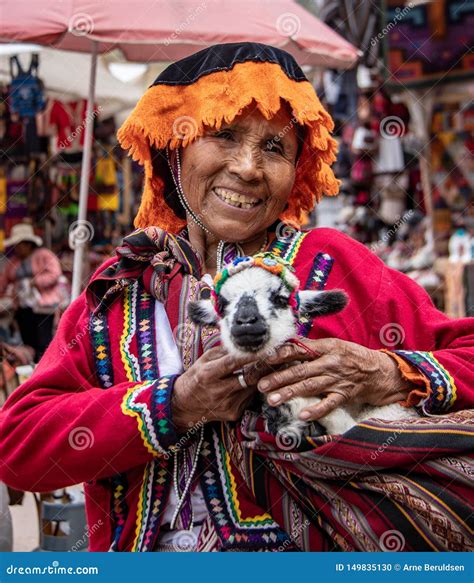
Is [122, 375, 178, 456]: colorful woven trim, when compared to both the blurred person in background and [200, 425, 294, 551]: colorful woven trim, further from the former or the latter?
the blurred person in background

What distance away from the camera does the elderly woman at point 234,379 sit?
1.79m

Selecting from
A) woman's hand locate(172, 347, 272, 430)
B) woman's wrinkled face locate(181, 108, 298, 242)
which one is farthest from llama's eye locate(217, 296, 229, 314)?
woman's wrinkled face locate(181, 108, 298, 242)

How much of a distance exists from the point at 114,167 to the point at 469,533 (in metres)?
7.73

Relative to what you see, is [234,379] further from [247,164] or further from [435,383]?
[247,164]

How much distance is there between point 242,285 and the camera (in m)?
1.87

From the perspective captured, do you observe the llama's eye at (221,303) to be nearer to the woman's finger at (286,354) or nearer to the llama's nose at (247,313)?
the llama's nose at (247,313)

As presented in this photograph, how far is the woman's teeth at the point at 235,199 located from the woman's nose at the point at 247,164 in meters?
0.06

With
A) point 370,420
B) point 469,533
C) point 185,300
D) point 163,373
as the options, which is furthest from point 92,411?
point 469,533

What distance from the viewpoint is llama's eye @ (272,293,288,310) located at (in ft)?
6.20

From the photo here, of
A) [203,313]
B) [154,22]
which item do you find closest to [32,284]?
[154,22]

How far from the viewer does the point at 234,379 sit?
73.3 inches

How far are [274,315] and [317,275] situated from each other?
39cm

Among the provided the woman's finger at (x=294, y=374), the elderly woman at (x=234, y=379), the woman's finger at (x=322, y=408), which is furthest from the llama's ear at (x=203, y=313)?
the woman's finger at (x=322, y=408)

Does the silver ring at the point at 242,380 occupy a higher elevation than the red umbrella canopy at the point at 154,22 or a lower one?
lower
